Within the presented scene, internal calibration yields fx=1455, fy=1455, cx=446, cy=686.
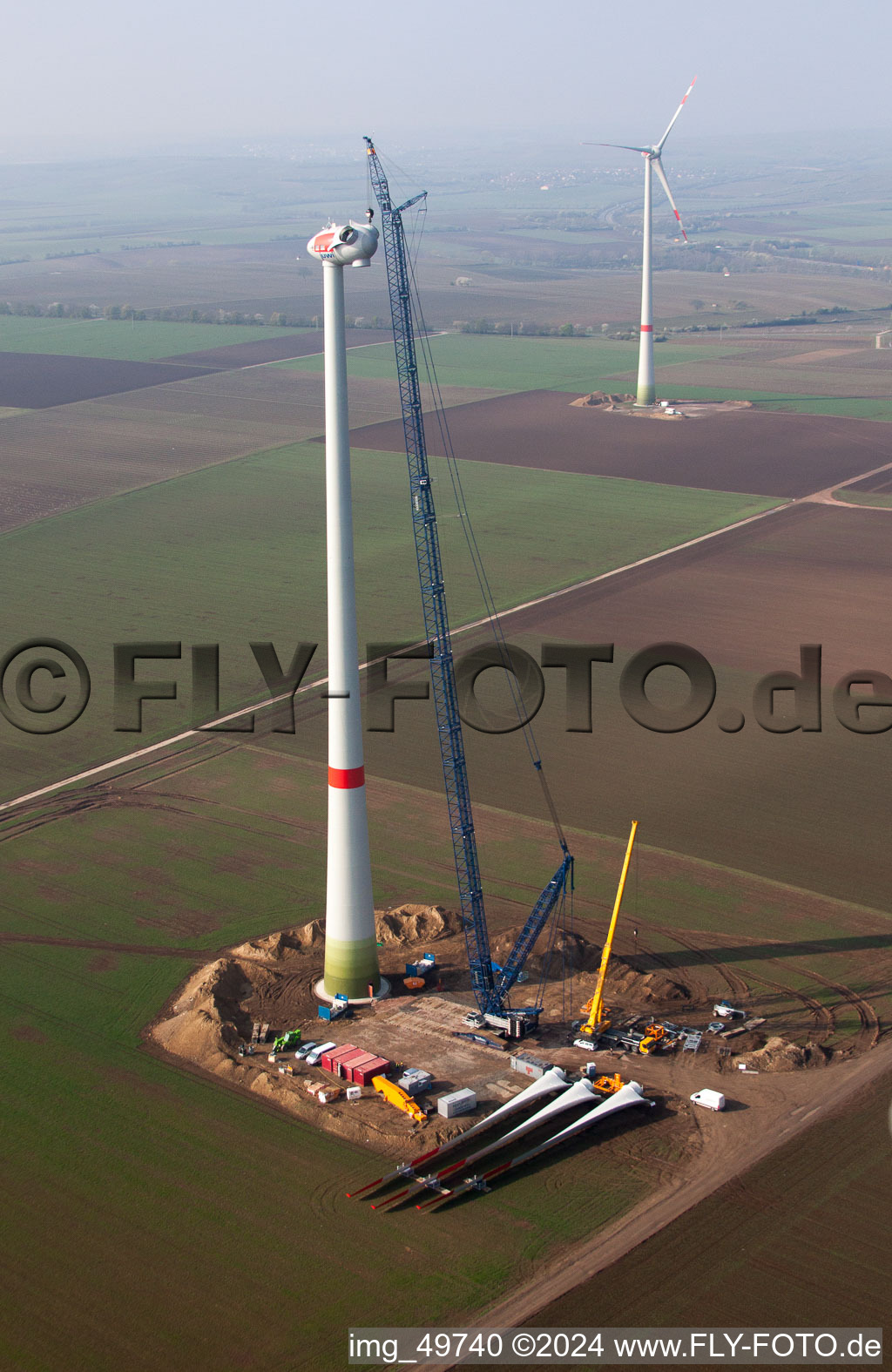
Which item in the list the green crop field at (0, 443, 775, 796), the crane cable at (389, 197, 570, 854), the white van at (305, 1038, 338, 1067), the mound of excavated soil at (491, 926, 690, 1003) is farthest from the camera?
the green crop field at (0, 443, 775, 796)

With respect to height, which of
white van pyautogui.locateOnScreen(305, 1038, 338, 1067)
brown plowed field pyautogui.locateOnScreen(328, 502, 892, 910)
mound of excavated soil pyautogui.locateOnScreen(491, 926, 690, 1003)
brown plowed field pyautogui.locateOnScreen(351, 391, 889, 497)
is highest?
brown plowed field pyautogui.locateOnScreen(351, 391, 889, 497)

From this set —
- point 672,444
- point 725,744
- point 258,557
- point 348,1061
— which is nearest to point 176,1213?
point 348,1061

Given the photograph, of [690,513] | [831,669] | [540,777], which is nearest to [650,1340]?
[540,777]

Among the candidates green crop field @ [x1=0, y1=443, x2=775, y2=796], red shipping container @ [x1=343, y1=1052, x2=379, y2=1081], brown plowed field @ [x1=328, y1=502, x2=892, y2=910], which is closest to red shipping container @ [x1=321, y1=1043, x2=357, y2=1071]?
red shipping container @ [x1=343, y1=1052, x2=379, y2=1081]

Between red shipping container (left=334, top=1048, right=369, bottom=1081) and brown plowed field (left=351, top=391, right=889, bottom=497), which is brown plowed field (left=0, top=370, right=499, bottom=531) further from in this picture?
red shipping container (left=334, top=1048, right=369, bottom=1081)

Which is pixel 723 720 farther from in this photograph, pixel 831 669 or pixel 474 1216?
pixel 474 1216

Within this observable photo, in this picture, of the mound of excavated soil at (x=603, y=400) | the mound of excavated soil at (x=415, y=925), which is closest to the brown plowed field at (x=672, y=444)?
the mound of excavated soil at (x=603, y=400)

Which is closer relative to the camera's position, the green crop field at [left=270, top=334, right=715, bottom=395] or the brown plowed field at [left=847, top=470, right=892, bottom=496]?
the brown plowed field at [left=847, top=470, right=892, bottom=496]

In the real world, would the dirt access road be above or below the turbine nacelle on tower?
below
